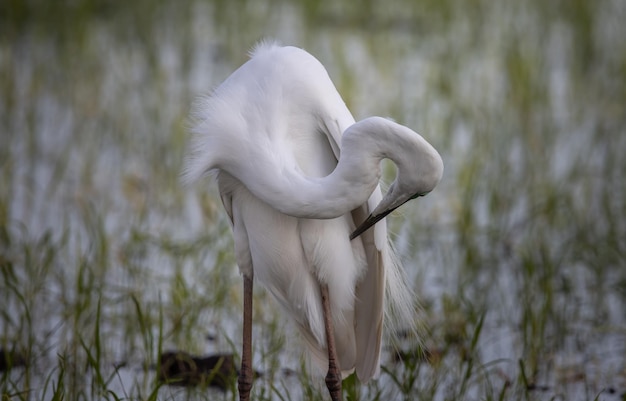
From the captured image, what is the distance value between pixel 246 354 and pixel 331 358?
28cm

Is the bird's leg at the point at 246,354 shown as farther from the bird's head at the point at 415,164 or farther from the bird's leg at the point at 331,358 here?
the bird's head at the point at 415,164

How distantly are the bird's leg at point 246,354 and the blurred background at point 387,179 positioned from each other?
14 cm

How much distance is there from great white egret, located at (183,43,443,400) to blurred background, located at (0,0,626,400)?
230mm

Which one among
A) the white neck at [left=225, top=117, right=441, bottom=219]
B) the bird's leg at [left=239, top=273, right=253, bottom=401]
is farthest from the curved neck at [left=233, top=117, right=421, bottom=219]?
the bird's leg at [left=239, top=273, right=253, bottom=401]

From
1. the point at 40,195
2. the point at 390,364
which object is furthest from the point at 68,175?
the point at 390,364

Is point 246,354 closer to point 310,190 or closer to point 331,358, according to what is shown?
point 331,358

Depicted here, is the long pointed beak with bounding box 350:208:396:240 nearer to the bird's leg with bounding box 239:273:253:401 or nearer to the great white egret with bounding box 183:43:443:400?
the great white egret with bounding box 183:43:443:400

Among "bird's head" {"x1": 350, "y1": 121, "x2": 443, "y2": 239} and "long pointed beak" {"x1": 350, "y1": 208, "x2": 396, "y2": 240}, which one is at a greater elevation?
"bird's head" {"x1": 350, "y1": 121, "x2": 443, "y2": 239}

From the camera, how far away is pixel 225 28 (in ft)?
27.0

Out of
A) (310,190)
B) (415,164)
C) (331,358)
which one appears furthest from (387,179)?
(415,164)

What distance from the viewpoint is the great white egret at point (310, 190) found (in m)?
2.59

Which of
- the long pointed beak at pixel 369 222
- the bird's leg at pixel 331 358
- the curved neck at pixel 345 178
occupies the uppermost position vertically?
the curved neck at pixel 345 178

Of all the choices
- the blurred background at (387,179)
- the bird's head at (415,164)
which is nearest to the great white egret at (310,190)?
the bird's head at (415,164)

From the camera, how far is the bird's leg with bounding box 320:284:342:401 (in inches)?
124
